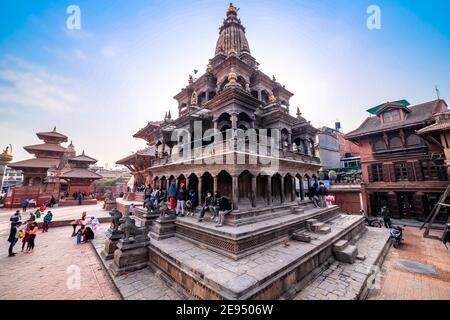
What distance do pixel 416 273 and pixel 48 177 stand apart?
47.1 meters

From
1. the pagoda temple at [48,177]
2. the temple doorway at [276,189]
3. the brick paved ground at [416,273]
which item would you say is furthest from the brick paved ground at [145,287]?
the pagoda temple at [48,177]

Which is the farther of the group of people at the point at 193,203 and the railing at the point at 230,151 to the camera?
the railing at the point at 230,151

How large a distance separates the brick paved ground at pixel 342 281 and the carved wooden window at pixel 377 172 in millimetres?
13555

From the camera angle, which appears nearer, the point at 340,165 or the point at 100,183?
the point at 340,165

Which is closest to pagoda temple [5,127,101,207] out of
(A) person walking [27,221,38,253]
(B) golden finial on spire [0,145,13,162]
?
(B) golden finial on spire [0,145,13,162]

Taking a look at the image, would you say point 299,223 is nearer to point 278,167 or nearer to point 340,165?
point 278,167

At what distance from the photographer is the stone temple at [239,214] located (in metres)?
6.15

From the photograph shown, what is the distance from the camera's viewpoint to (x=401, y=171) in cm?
1852

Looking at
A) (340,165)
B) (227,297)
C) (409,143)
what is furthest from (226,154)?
(340,165)

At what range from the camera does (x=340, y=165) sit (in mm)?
34062

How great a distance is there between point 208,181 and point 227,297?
9643 millimetres

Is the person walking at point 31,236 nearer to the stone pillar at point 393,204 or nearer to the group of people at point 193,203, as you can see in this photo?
the group of people at point 193,203

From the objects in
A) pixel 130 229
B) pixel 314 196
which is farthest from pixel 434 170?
pixel 130 229
